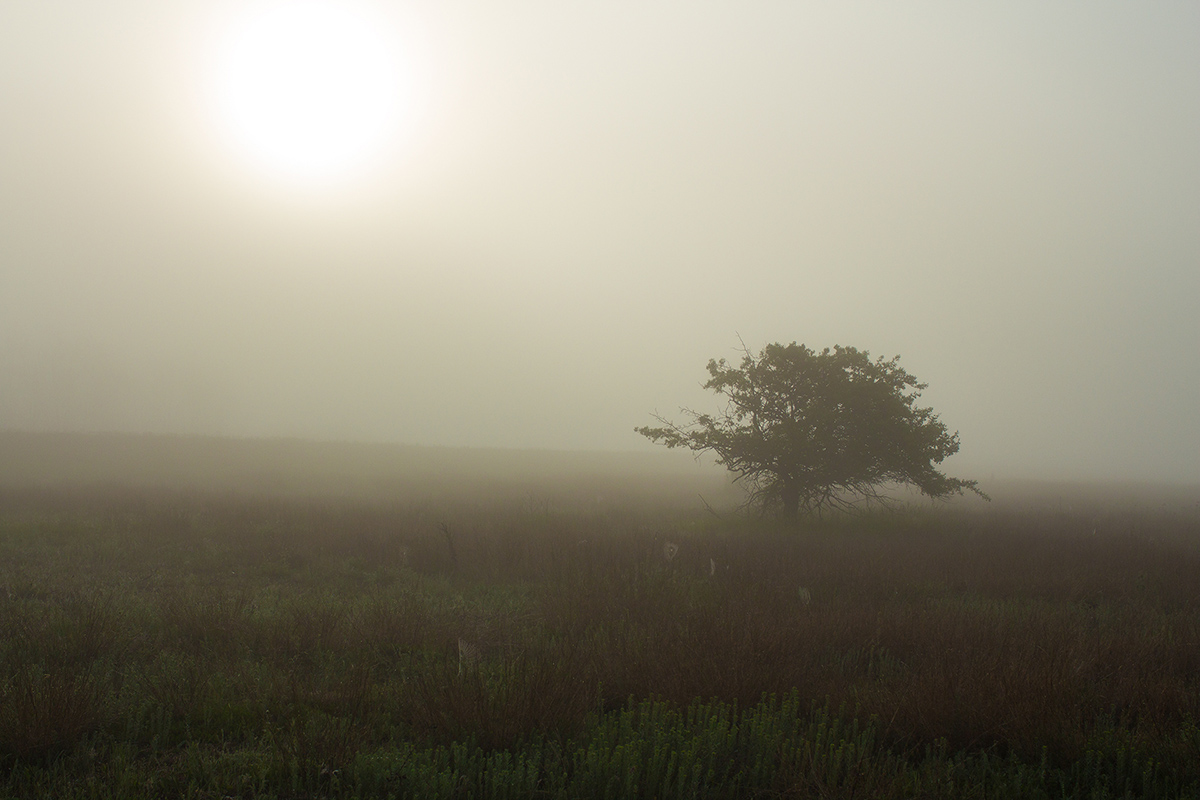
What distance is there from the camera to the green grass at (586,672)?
3422 mm

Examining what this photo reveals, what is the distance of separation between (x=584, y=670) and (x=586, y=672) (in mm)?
26

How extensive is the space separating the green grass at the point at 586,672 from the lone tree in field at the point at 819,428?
4.74 m

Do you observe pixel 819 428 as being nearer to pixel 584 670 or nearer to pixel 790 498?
pixel 790 498

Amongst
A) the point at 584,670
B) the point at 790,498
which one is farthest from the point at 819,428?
the point at 584,670

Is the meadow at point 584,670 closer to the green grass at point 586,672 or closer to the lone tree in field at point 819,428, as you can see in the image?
the green grass at point 586,672

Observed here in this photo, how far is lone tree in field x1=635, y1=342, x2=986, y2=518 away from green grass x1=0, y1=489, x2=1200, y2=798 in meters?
4.74

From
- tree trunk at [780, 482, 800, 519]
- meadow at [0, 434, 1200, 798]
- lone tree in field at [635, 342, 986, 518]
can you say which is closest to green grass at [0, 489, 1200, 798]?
meadow at [0, 434, 1200, 798]

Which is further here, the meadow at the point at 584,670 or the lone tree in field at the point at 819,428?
the lone tree in field at the point at 819,428

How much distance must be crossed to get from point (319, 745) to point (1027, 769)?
426cm

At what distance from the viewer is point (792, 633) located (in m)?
5.89

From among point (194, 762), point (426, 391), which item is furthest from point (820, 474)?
point (426, 391)

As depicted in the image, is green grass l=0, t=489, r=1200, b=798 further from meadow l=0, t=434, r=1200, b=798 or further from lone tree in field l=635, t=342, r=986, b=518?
lone tree in field l=635, t=342, r=986, b=518

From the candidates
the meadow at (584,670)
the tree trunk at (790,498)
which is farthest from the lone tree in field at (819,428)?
the meadow at (584,670)

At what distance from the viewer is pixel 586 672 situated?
481 cm
